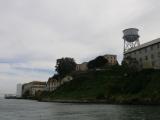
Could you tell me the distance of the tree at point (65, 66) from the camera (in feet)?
574

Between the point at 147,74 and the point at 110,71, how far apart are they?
26908 millimetres

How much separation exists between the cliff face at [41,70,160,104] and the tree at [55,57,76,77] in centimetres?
1974

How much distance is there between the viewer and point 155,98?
96500 mm

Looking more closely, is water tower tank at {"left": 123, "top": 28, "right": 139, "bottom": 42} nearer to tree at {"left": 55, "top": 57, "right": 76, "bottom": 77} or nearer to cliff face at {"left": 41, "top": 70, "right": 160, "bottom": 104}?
cliff face at {"left": 41, "top": 70, "right": 160, "bottom": 104}

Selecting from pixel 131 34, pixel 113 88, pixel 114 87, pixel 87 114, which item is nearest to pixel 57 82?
pixel 131 34

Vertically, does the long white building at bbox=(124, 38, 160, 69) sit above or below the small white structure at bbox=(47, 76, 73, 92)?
above

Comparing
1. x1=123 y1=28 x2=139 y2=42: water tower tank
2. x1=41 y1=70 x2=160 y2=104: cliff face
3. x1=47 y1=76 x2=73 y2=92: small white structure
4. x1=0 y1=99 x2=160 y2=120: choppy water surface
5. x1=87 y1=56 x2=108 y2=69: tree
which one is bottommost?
x1=0 y1=99 x2=160 y2=120: choppy water surface

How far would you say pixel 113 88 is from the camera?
123188 millimetres

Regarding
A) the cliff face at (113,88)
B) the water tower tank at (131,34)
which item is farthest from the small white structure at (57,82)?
the water tower tank at (131,34)

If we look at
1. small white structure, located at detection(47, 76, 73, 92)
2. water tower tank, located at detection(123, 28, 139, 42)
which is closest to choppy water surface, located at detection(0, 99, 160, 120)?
water tower tank, located at detection(123, 28, 139, 42)

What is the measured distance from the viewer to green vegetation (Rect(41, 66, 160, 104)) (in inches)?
4136

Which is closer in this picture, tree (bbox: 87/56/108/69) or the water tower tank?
the water tower tank

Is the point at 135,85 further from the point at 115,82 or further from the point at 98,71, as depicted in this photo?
the point at 98,71

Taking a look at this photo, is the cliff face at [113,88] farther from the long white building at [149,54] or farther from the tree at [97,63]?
the tree at [97,63]
